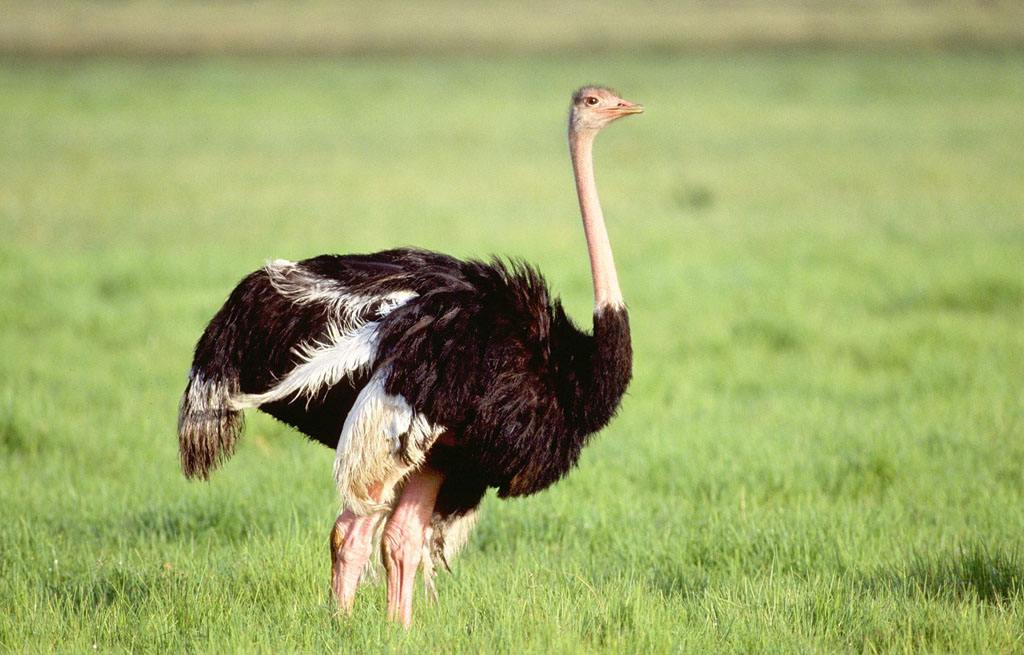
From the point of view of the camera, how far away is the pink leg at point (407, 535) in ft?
15.0

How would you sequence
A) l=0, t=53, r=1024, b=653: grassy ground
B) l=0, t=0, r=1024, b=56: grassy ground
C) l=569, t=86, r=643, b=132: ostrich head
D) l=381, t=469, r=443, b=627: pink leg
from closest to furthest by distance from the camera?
l=0, t=53, r=1024, b=653: grassy ground → l=381, t=469, r=443, b=627: pink leg → l=569, t=86, r=643, b=132: ostrich head → l=0, t=0, r=1024, b=56: grassy ground

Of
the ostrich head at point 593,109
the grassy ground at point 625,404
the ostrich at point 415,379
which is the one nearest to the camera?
the ostrich at point 415,379

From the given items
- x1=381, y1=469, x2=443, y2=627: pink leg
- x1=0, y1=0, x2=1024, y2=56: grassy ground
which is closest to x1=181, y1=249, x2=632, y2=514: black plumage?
x1=381, y1=469, x2=443, y2=627: pink leg

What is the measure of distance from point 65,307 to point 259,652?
263 inches

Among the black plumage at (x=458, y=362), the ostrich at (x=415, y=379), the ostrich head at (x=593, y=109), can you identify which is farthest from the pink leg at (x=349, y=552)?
the ostrich head at (x=593, y=109)

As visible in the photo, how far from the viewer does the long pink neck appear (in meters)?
4.47

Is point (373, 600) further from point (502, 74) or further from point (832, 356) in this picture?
point (502, 74)

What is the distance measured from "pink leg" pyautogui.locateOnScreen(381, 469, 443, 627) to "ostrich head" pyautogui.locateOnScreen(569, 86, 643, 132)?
1284 millimetres

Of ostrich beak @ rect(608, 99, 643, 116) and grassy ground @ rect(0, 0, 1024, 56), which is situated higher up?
grassy ground @ rect(0, 0, 1024, 56)

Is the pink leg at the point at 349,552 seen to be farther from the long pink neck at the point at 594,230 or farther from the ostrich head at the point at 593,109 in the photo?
the ostrich head at the point at 593,109

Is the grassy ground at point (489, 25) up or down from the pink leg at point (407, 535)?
up

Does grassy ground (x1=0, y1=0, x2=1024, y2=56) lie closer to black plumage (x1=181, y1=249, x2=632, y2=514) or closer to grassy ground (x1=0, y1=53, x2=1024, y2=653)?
grassy ground (x1=0, y1=53, x2=1024, y2=653)

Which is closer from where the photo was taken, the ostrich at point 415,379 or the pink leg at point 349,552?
the ostrich at point 415,379

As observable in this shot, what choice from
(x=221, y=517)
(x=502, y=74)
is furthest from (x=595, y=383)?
(x=502, y=74)
